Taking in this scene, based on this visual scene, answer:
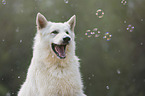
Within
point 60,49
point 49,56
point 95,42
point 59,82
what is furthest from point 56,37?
point 95,42

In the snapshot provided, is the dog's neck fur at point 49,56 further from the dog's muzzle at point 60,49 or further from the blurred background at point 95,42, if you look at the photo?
the blurred background at point 95,42

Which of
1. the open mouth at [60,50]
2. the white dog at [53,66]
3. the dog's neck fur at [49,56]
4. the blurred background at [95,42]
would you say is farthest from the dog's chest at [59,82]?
the blurred background at [95,42]

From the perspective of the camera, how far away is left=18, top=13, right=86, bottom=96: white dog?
20.6 ft

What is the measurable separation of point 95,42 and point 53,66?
13.5m

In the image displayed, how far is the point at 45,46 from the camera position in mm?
6539

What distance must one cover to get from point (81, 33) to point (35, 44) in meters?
12.1

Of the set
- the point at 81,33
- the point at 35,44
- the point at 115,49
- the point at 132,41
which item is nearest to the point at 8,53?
the point at 81,33

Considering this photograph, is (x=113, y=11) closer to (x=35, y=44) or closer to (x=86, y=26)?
(x=86, y=26)

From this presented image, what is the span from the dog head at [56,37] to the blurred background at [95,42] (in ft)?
38.2

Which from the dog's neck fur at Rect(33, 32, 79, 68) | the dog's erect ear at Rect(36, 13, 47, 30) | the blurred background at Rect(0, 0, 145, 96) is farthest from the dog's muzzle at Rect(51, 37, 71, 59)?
the blurred background at Rect(0, 0, 145, 96)

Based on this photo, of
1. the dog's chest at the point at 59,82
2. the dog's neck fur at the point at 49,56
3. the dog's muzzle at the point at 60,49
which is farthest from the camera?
the dog's neck fur at the point at 49,56

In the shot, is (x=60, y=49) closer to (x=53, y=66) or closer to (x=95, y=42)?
(x=53, y=66)

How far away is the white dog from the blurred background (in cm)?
1166

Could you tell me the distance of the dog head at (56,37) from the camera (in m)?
6.29
